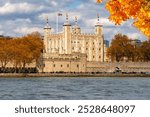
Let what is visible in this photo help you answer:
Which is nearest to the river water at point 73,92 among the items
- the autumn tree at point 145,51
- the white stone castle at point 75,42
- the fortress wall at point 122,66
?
the fortress wall at point 122,66

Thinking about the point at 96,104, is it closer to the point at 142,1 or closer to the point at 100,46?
the point at 142,1

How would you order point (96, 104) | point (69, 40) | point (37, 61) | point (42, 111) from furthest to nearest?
point (69, 40), point (37, 61), point (96, 104), point (42, 111)

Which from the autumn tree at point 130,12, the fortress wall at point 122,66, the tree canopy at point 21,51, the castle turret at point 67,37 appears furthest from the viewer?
the castle turret at point 67,37

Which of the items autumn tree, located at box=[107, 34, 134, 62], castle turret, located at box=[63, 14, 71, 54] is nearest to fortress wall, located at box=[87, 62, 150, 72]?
autumn tree, located at box=[107, 34, 134, 62]

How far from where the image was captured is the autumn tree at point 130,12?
22.1ft

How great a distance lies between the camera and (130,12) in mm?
6824

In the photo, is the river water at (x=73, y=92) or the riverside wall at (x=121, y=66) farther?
the riverside wall at (x=121, y=66)

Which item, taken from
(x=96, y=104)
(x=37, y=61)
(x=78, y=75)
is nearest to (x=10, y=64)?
(x=37, y=61)

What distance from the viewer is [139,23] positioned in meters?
6.86

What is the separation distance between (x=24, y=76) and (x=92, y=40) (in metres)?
26.5

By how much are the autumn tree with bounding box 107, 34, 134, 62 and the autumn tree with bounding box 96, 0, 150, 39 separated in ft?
291

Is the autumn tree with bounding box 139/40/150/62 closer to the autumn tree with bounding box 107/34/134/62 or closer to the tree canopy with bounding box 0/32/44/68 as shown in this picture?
the autumn tree with bounding box 107/34/134/62

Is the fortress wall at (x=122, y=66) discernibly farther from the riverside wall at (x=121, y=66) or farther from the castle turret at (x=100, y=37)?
the castle turret at (x=100, y=37)

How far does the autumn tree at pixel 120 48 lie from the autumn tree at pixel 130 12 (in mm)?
88566
